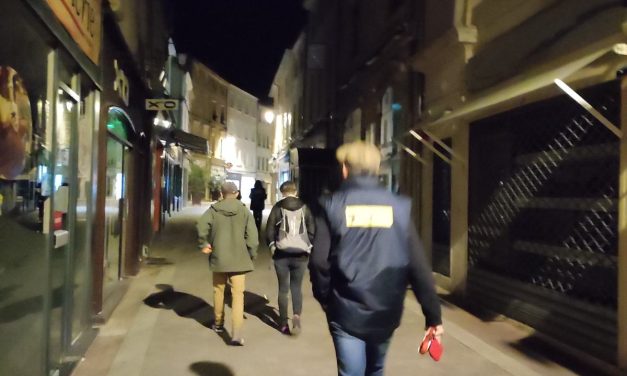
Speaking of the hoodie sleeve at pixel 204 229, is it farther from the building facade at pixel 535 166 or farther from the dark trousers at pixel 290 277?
the building facade at pixel 535 166

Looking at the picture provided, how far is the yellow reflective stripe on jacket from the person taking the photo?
3.13 meters

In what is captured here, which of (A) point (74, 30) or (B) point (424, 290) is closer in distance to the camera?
(B) point (424, 290)

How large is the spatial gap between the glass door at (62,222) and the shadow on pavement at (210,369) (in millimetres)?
1138

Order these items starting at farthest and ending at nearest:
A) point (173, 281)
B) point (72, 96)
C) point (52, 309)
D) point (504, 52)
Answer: point (173, 281), point (504, 52), point (72, 96), point (52, 309)

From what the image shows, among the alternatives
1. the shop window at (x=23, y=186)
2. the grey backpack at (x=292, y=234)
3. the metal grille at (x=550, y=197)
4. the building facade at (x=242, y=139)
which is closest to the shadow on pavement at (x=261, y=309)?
the grey backpack at (x=292, y=234)

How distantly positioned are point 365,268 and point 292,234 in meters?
3.20

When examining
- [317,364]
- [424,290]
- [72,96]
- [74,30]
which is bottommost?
[317,364]

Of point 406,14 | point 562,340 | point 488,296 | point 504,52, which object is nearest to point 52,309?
point 562,340

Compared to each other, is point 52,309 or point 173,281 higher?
point 52,309

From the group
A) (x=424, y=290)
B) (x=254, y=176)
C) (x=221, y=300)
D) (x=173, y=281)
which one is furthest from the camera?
(x=254, y=176)

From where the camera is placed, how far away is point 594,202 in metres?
5.92

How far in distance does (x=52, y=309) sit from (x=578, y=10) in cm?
587

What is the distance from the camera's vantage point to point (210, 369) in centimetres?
523

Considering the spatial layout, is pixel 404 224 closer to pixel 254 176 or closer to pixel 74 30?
pixel 74 30
